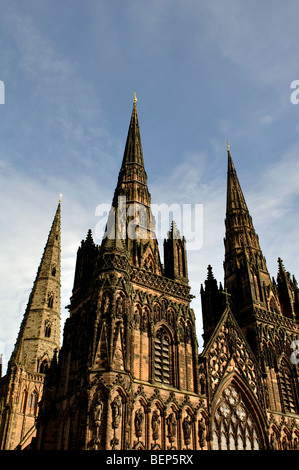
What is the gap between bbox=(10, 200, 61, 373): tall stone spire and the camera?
49469 millimetres

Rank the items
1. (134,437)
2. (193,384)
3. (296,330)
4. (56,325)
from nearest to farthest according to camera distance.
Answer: (134,437)
(193,384)
(296,330)
(56,325)

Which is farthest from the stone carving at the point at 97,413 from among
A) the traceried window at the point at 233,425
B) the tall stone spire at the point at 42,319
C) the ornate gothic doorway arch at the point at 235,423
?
the tall stone spire at the point at 42,319

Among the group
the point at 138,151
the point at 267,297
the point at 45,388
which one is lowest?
the point at 45,388

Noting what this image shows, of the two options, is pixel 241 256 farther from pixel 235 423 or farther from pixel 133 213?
pixel 235 423

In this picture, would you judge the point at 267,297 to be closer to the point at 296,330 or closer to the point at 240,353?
the point at 296,330

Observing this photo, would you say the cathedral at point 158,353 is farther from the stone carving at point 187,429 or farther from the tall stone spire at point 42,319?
the tall stone spire at point 42,319

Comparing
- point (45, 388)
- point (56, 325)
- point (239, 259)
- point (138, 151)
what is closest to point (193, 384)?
point (45, 388)

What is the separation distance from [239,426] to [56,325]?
31.4m

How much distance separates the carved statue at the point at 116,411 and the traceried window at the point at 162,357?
3.79 meters

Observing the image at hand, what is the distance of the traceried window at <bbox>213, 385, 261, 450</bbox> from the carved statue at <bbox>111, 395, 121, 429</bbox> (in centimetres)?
719

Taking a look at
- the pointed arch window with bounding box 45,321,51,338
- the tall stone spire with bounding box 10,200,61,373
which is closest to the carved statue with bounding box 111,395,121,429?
the tall stone spire with bounding box 10,200,61,373

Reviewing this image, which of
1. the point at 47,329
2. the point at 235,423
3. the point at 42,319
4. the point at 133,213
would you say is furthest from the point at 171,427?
the point at 42,319

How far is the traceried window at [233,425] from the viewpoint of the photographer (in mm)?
26062

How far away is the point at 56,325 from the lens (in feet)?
178
